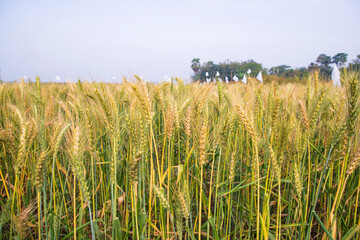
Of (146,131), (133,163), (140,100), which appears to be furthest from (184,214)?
(140,100)

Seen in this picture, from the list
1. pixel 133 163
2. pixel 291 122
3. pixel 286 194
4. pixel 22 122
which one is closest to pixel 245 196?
pixel 286 194

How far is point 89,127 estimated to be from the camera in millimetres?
1162

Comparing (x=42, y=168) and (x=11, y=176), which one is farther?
(x=11, y=176)

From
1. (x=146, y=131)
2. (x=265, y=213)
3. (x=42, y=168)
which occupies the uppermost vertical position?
(x=146, y=131)

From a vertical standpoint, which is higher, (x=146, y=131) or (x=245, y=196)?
(x=146, y=131)

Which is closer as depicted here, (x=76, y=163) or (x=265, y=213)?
(x=76, y=163)

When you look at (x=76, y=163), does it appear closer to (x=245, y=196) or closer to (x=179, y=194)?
(x=179, y=194)

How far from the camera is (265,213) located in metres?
1.09

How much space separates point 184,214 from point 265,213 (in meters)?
0.39

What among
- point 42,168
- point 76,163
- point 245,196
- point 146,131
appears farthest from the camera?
point 245,196

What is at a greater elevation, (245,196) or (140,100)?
(140,100)

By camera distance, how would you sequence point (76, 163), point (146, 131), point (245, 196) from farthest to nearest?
point (245, 196) → point (146, 131) → point (76, 163)

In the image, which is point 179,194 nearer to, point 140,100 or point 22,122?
point 140,100

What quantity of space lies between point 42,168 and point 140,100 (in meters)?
0.56
